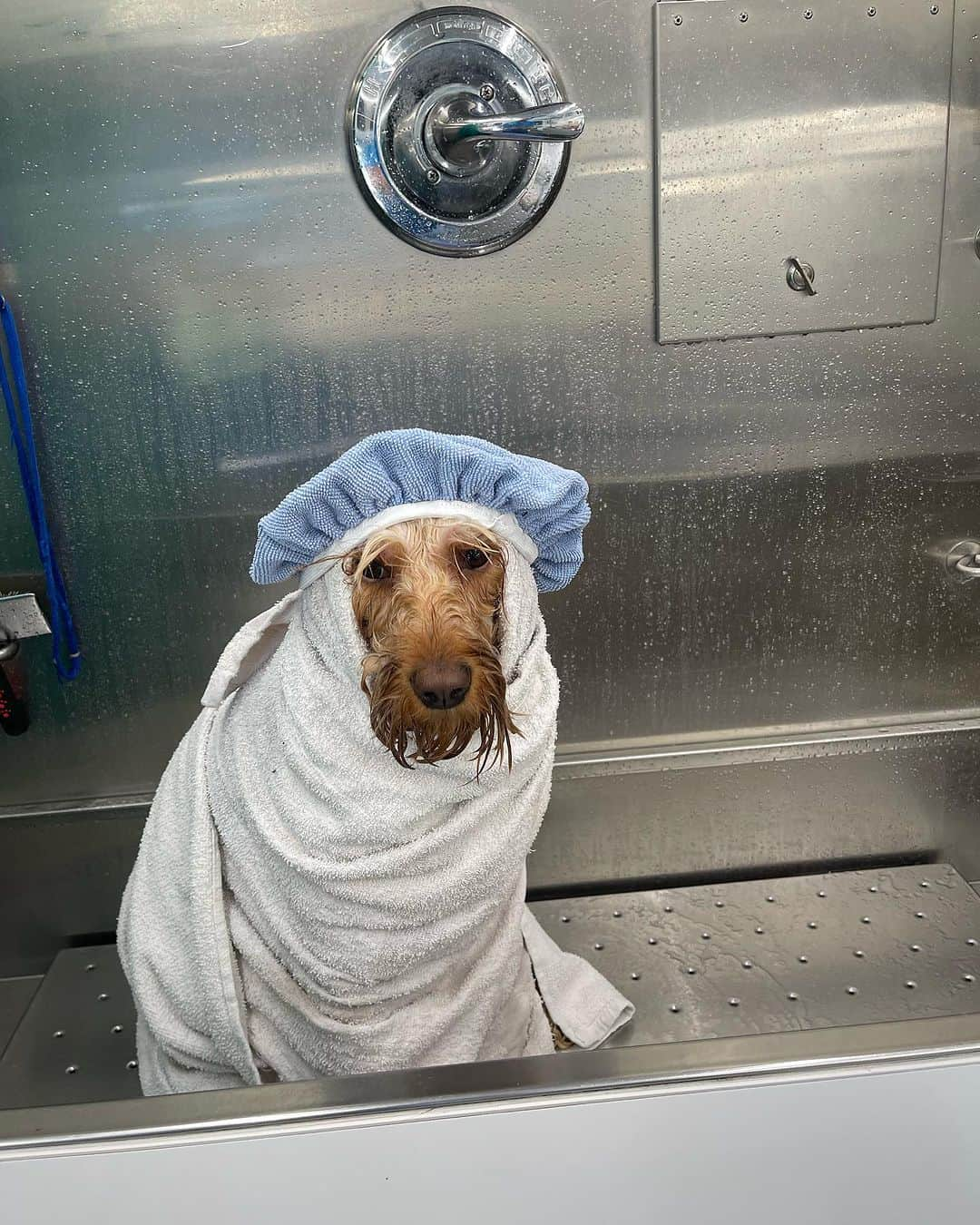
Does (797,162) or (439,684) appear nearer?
(439,684)

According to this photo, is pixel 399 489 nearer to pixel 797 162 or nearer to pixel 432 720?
pixel 432 720

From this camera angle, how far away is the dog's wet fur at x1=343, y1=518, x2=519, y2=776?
1006 mm

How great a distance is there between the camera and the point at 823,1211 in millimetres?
741

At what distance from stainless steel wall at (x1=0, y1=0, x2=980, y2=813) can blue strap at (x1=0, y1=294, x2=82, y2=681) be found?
22mm

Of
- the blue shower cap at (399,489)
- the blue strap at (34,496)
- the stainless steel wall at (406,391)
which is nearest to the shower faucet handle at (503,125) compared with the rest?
the stainless steel wall at (406,391)

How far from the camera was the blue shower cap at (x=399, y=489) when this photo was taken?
1088 millimetres

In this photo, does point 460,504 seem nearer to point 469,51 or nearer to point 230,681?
point 230,681

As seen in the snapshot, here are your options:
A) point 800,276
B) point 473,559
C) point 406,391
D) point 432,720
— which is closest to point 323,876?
point 432,720

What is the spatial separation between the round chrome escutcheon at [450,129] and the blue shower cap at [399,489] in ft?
1.63

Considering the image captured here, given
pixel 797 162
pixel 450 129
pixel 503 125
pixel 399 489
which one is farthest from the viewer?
pixel 797 162

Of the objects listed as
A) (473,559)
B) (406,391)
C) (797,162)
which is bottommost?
(473,559)

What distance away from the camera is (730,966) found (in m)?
1.58

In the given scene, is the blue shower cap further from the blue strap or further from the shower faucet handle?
the blue strap

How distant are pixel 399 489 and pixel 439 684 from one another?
221 millimetres
